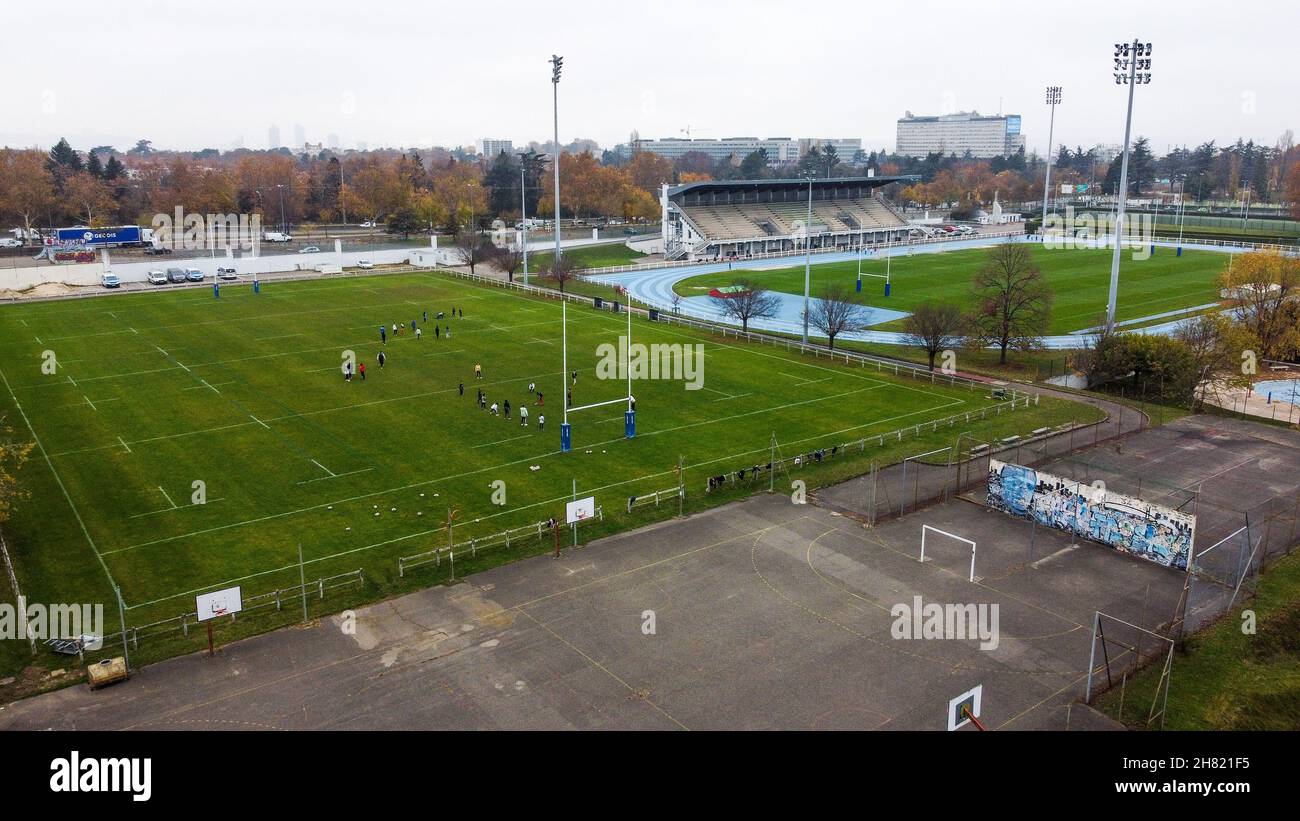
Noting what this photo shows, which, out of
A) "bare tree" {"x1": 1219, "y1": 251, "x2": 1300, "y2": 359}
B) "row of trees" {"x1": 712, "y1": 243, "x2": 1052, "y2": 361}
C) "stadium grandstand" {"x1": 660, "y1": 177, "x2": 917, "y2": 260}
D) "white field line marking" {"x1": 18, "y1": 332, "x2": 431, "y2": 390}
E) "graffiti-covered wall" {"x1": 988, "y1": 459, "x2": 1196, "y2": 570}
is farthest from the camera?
"stadium grandstand" {"x1": 660, "y1": 177, "x2": 917, "y2": 260}

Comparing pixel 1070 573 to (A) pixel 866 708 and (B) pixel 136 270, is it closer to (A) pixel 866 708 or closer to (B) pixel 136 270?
(A) pixel 866 708

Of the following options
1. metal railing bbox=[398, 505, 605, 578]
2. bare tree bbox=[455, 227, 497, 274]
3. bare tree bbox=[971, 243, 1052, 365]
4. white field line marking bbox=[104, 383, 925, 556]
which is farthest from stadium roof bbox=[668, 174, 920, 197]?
metal railing bbox=[398, 505, 605, 578]

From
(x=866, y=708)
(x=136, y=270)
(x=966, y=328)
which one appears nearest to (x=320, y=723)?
(x=866, y=708)

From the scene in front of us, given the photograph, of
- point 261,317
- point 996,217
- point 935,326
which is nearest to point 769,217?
point 996,217

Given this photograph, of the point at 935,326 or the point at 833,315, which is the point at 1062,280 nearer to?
the point at 833,315

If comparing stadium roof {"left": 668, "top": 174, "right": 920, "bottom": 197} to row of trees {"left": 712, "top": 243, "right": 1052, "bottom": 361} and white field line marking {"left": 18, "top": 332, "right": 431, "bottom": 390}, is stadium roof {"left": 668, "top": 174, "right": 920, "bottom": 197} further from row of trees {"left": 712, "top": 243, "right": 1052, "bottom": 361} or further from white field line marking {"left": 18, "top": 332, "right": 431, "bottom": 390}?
white field line marking {"left": 18, "top": 332, "right": 431, "bottom": 390}

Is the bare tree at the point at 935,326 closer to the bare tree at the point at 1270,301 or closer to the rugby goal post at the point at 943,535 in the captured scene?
the bare tree at the point at 1270,301
